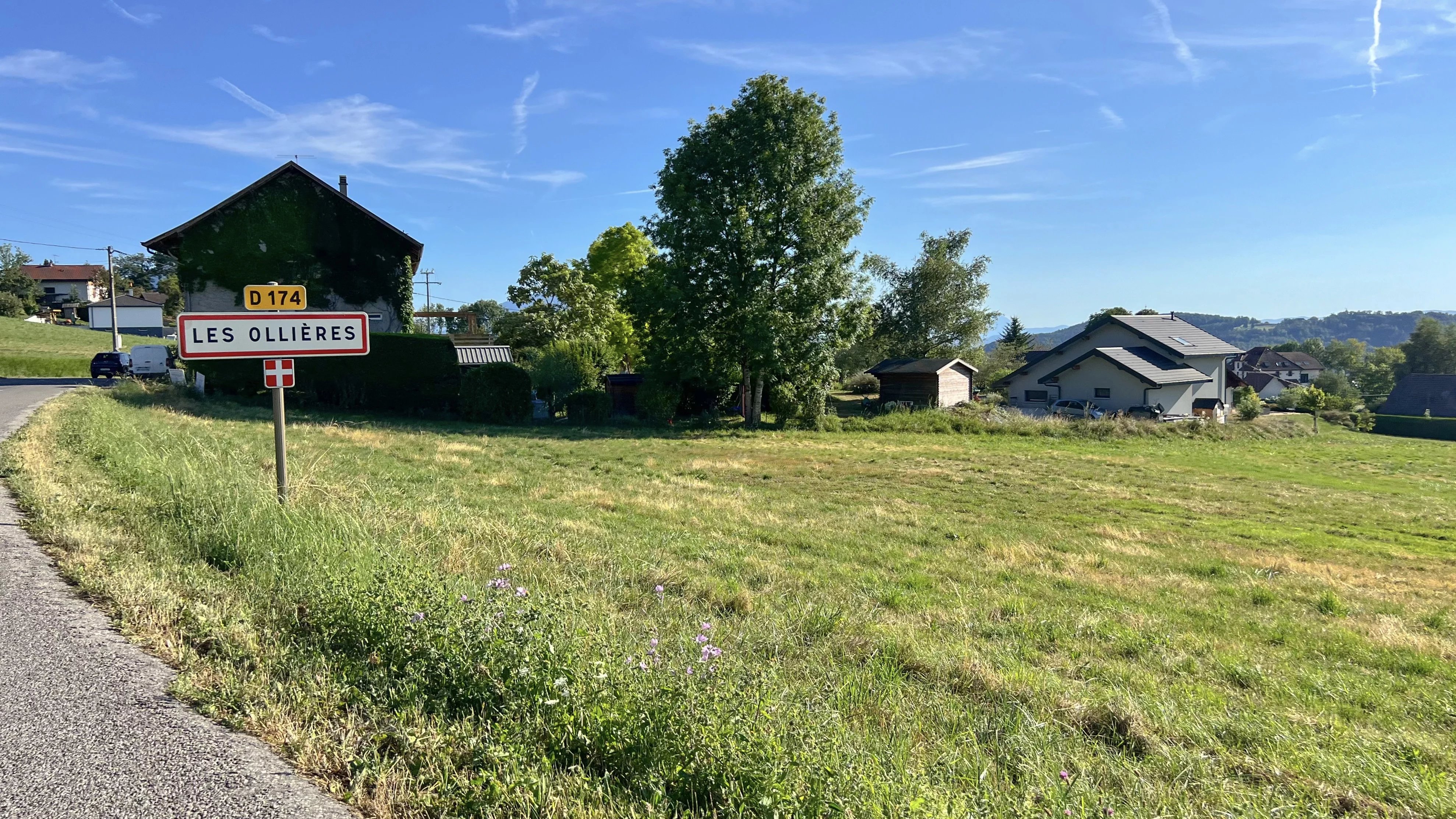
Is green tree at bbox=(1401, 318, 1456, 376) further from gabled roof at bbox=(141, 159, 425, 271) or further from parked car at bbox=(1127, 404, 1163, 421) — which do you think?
gabled roof at bbox=(141, 159, 425, 271)

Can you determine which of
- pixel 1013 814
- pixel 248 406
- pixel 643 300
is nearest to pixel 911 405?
pixel 643 300

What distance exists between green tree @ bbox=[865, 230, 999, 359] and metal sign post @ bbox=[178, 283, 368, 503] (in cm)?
4892

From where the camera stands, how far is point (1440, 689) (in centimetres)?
528

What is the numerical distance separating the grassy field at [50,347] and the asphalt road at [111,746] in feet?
168

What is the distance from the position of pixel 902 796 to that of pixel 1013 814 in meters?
0.48

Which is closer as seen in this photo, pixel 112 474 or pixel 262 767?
pixel 262 767

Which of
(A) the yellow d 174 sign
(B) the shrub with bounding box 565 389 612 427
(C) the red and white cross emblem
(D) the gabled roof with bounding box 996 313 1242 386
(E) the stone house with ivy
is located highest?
(E) the stone house with ivy

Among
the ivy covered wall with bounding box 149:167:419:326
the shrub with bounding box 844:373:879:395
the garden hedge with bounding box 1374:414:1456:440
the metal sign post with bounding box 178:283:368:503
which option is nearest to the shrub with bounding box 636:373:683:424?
the ivy covered wall with bounding box 149:167:419:326

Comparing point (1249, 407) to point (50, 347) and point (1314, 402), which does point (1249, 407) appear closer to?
point (1314, 402)

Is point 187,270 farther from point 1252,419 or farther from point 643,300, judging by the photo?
point 1252,419

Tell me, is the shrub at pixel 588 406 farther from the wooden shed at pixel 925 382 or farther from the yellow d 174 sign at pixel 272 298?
the yellow d 174 sign at pixel 272 298

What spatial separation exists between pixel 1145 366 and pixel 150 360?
57.9 m

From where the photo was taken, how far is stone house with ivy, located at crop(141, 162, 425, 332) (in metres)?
29.1

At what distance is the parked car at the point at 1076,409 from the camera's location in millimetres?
37375
